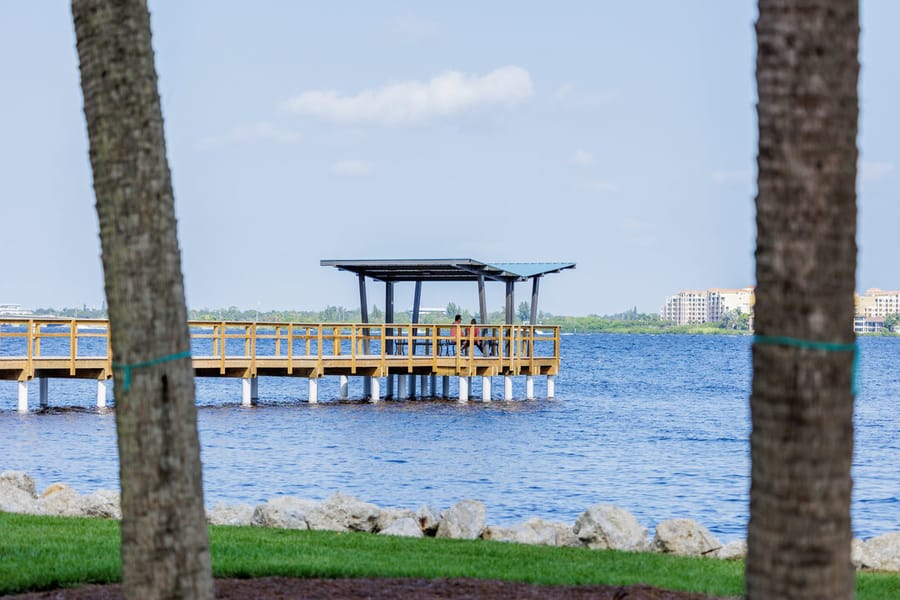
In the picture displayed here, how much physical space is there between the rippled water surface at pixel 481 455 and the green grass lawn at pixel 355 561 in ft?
19.3

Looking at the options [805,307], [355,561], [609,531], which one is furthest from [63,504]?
[805,307]

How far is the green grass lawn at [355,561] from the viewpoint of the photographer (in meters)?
6.88

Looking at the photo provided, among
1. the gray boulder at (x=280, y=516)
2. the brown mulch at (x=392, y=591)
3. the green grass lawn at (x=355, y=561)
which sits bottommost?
the gray boulder at (x=280, y=516)

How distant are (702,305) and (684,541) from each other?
518 ft

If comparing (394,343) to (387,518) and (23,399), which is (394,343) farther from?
(387,518)

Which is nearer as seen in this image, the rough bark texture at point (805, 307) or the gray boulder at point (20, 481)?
the rough bark texture at point (805, 307)

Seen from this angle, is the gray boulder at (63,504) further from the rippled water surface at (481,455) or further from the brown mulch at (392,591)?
the brown mulch at (392,591)

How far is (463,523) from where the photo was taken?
10.0m

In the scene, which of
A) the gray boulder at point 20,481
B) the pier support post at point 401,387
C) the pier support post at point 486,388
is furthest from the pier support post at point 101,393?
the gray boulder at point 20,481

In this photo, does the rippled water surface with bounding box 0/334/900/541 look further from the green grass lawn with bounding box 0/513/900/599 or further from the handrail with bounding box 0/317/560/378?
the green grass lawn with bounding box 0/513/900/599

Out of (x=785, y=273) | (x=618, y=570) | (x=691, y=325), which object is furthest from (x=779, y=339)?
(x=691, y=325)

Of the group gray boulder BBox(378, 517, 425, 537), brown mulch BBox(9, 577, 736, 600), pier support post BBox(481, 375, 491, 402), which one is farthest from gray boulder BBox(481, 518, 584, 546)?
pier support post BBox(481, 375, 491, 402)

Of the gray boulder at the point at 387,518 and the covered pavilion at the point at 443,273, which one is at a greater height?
the covered pavilion at the point at 443,273

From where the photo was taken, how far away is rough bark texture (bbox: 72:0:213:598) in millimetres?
3842
